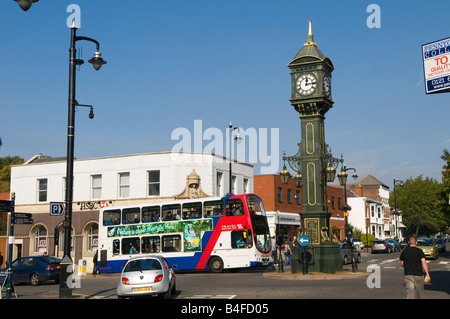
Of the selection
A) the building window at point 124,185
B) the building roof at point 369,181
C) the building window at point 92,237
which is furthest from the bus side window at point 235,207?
the building roof at point 369,181

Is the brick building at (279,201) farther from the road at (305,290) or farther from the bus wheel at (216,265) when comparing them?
the road at (305,290)

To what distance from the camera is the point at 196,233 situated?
1179 inches

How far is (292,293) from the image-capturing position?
1662 centimetres

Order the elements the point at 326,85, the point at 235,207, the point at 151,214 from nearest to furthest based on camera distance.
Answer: the point at 326,85
the point at 235,207
the point at 151,214

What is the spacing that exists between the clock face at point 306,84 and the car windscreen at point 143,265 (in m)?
12.3

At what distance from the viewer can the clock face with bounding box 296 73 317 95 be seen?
Result: 2459 centimetres

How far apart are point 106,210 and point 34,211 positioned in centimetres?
1604

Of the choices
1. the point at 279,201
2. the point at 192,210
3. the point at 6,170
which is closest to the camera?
the point at 192,210

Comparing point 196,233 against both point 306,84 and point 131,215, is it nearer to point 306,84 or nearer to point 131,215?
point 131,215

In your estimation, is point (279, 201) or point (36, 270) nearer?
point (36, 270)

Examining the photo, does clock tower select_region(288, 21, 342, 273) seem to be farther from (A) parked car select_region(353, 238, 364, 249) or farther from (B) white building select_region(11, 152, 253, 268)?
(A) parked car select_region(353, 238, 364, 249)

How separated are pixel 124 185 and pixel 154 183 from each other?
2.97 m

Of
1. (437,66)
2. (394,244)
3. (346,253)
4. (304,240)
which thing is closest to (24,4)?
(437,66)
